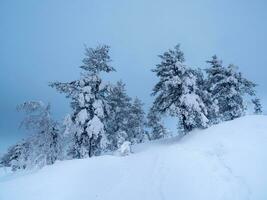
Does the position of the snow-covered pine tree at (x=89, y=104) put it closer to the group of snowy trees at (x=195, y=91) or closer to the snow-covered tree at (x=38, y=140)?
the snow-covered tree at (x=38, y=140)

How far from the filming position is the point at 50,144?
21906 mm

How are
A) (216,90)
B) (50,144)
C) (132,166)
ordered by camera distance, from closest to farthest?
1. (132,166)
2. (50,144)
3. (216,90)

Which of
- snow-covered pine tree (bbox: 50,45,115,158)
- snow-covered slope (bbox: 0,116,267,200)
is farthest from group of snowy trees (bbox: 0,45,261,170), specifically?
snow-covered slope (bbox: 0,116,267,200)

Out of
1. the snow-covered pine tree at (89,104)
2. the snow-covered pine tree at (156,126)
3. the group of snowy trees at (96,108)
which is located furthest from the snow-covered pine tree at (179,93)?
the snow-covered pine tree at (156,126)

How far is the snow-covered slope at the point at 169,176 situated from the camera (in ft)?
39.9

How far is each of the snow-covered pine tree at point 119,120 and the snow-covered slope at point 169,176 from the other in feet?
50.9

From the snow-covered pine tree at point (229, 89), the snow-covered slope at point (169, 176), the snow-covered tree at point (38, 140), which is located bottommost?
the snow-covered slope at point (169, 176)

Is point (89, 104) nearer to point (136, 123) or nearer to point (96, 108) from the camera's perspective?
point (96, 108)

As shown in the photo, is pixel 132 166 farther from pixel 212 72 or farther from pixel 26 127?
pixel 212 72

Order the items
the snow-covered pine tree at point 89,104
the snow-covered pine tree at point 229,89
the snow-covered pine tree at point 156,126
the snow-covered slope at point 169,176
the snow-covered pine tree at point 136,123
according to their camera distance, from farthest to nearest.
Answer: the snow-covered pine tree at point 156,126 < the snow-covered pine tree at point 136,123 < the snow-covered pine tree at point 229,89 < the snow-covered pine tree at point 89,104 < the snow-covered slope at point 169,176

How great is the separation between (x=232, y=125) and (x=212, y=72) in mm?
15378

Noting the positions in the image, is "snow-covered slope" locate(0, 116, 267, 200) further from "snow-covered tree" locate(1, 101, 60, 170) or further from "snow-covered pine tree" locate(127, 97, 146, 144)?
"snow-covered pine tree" locate(127, 97, 146, 144)

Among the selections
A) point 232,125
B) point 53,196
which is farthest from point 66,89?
point 232,125

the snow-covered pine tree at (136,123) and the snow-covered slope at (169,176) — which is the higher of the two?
the snow-covered pine tree at (136,123)
